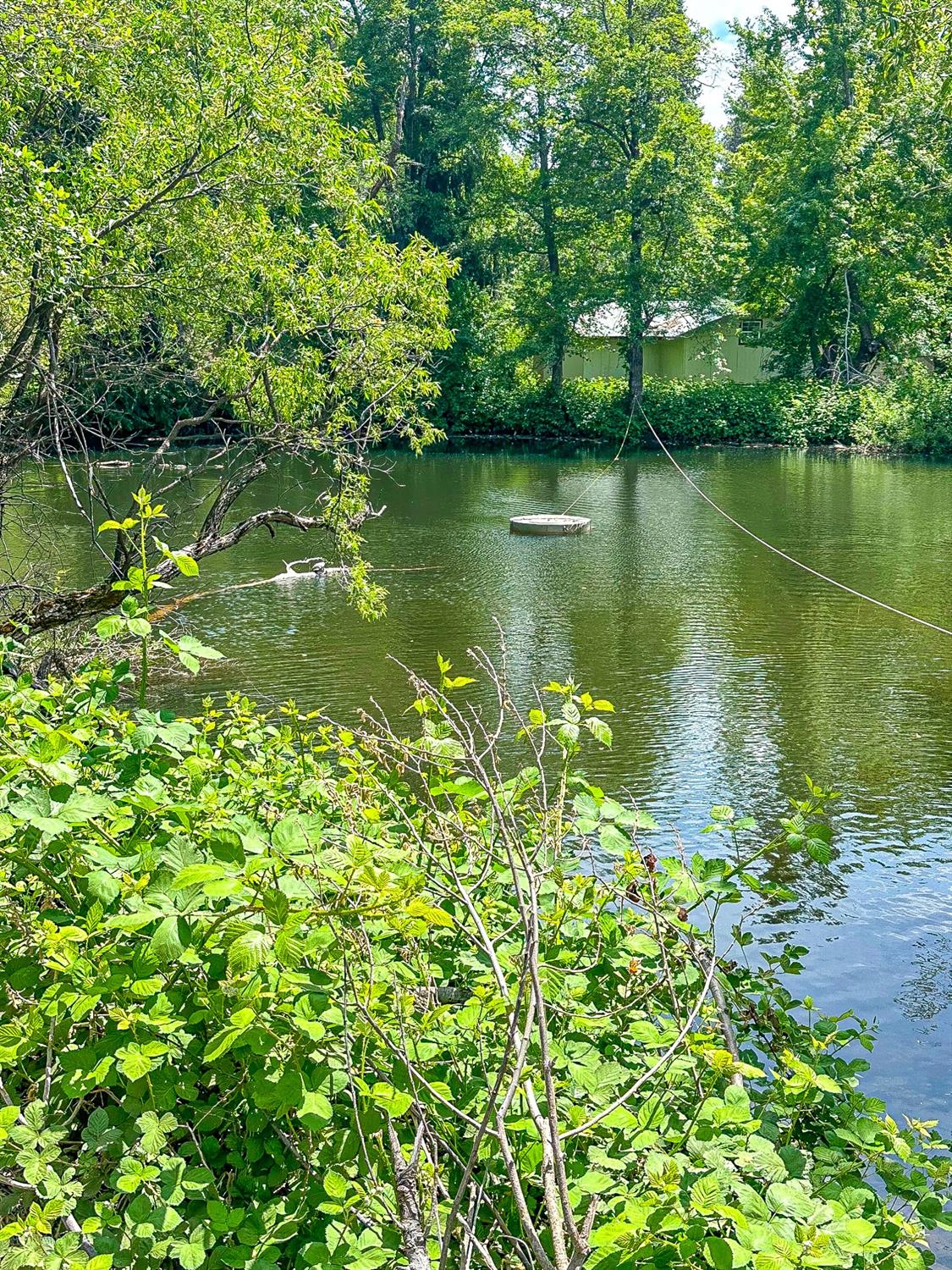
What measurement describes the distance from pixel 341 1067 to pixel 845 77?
137ft

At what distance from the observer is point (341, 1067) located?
2379 mm

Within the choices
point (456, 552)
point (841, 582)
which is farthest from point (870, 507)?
point (456, 552)

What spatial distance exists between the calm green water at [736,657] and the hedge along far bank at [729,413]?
9.61 meters

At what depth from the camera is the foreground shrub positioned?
2.20 meters

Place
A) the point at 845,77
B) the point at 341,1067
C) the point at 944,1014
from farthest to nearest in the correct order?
the point at 845,77 → the point at 944,1014 → the point at 341,1067

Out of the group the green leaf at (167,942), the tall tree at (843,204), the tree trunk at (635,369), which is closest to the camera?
the green leaf at (167,942)

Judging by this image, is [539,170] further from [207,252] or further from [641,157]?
[207,252]

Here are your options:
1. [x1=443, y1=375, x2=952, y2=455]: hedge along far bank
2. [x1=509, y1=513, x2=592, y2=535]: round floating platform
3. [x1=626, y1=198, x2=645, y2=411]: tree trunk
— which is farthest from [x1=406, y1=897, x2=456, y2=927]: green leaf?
[x1=626, y1=198, x2=645, y2=411]: tree trunk

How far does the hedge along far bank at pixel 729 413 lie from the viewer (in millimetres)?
34906

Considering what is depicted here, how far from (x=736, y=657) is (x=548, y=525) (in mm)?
8314

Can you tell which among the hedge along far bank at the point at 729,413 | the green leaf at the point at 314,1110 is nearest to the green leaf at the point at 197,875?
the green leaf at the point at 314,1110

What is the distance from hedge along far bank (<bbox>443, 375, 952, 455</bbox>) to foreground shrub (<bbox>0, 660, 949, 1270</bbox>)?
34.1 m

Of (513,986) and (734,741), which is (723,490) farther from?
(513,986)

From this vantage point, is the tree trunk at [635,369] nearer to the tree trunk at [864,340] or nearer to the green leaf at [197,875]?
the tree trunk at [864,340]
